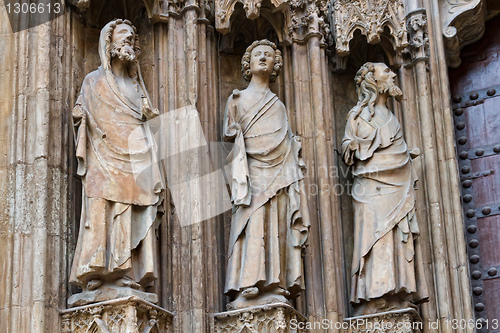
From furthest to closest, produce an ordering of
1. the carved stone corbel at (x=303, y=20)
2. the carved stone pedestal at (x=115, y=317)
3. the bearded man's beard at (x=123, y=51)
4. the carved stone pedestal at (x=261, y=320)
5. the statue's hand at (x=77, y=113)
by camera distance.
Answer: the carved stone corbel at (x=303, y=20) → the bearded man's beard at (x=123, y=51) → the statue's hand at (x=77, y=113) → the carved stone pedestal at (x=261, y=320) → the carved stone pedestal at (x=115, y=317)

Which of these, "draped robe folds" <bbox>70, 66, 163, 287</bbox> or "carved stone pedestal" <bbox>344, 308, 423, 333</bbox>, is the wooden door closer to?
"carved stone pedestal" <bbox>344, 308, 423, 333</bbox>

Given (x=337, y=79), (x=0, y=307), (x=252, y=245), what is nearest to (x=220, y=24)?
(x=337, y=79)

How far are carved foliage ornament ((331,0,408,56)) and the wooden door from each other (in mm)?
1081

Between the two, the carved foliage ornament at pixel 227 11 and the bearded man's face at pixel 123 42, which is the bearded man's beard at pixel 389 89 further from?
the bearded man's face at pixel 123 42

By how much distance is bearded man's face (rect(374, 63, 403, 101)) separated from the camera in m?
10.5

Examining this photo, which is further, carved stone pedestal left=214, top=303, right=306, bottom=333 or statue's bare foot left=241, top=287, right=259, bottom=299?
statue's bare foot left=241, top=287, right=259, bottom=299

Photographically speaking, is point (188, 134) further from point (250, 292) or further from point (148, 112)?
point (250, 292)

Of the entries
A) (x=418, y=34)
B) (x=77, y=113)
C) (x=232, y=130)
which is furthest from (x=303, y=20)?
(x=77, y=113)

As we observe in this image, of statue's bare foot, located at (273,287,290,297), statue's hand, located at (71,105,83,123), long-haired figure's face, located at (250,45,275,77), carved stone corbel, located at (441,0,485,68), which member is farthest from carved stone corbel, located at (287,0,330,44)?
statue's bare foot, located at (273,287,290,297)

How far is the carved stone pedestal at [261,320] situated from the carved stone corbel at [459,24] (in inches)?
148

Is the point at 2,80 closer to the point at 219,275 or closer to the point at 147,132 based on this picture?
the point at 147,132

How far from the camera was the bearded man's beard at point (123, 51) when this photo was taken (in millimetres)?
9633

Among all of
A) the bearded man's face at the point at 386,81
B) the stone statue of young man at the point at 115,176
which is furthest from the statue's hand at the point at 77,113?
the bearded man's face at the point at 386,81

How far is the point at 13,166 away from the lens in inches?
370
